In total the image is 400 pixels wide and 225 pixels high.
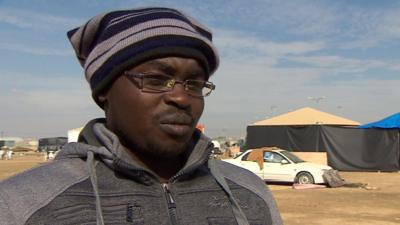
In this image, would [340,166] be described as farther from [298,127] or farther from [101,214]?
[101,214]

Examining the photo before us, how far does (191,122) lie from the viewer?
191 centimetres

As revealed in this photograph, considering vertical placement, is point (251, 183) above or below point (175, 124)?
below

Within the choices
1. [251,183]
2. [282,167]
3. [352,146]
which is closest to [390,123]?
[352,146]

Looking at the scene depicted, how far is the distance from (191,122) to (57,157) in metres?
0.49

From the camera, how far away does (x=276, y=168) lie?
19.8m

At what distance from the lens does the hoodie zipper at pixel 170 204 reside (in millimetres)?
1842

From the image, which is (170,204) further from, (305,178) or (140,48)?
(305,178)

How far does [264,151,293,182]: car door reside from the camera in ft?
64.4

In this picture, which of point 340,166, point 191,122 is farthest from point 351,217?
point 340,166

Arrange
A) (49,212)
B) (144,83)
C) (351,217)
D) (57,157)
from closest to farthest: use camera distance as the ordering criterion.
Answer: (49,212), (144,83), (57,157), (351,217)

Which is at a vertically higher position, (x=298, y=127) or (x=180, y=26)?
(x=298, y=127)

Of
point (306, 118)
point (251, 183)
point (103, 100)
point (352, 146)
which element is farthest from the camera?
point (306, 118)

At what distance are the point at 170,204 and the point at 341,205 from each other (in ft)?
41.8

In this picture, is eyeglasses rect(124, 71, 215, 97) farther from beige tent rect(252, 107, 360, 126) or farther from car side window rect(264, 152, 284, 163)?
beige tent rect(252, 107, 360, 126)
